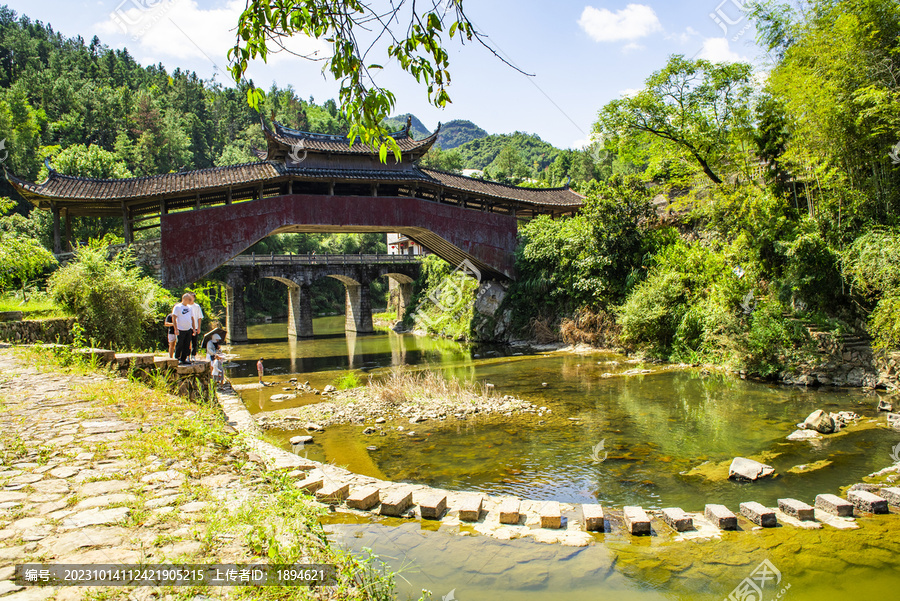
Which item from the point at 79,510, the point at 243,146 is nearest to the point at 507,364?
the point at 79,510

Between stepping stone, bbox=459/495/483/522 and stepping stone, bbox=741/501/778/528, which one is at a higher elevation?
stepping stone, bbox=459/495/483/522

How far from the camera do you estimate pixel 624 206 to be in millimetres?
20562

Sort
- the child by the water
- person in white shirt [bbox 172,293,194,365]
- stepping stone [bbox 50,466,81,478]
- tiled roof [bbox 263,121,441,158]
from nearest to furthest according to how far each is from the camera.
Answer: stepping stone [bbox 50,466,81,478], person in white shirt [bbox 172,293,194,365], the child by the water, tiled roof [bbox 263,121,441,158]

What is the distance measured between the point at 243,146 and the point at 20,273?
184ft

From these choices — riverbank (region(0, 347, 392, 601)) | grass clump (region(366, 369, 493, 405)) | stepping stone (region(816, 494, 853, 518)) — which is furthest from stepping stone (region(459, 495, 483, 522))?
grass clump (region(366, 369, 493, 405))

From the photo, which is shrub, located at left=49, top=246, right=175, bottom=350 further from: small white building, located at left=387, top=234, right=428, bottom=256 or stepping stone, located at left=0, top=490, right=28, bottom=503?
small white building, located at left=387, top=234, right=428, bottom=256

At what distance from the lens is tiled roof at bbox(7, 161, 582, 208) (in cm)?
1706

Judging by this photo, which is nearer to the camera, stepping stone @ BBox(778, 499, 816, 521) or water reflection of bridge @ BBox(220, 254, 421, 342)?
stepping stone @ BBox(778, 499, 816, 521)

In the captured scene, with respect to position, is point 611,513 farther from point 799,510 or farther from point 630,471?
point 630,471

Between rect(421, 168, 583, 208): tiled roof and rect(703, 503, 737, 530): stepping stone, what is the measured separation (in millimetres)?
19162

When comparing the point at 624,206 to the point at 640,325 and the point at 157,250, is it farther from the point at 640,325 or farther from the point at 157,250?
the point at 157,250

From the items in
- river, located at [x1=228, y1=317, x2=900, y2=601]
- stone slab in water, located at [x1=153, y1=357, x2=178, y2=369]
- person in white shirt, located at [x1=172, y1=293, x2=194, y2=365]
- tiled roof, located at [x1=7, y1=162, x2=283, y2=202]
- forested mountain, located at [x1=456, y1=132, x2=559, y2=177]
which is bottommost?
river, located at [x1=228, y1=317, x2=900, y2=601]

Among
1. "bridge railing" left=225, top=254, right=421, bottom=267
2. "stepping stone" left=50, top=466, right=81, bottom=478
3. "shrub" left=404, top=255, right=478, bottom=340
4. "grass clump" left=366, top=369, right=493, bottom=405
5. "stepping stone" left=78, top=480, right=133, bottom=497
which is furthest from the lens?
"bridge railing" left=225, top=254, right=421, bottom=267

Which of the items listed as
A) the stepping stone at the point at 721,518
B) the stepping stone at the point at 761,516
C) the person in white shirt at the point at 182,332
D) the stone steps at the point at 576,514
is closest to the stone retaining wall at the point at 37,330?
the person in white shirt at the point at 182,332
